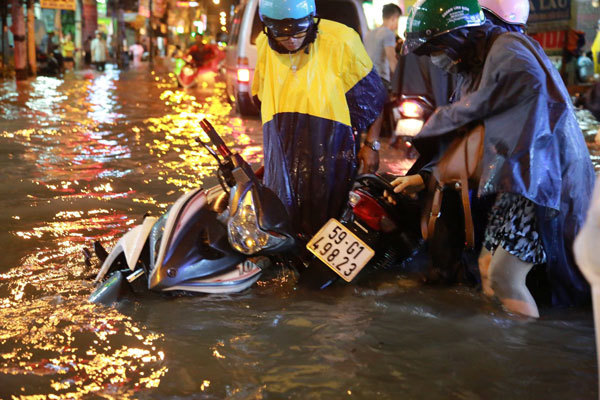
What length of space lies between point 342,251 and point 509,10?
1586 millimetres

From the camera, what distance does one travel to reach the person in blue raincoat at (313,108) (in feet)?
14.1

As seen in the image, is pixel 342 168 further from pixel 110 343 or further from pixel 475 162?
pixel 110 343

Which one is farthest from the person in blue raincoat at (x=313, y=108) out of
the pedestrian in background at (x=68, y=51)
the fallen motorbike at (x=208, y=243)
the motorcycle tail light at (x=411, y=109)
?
the pedestrian in background at (x=68, y=51)

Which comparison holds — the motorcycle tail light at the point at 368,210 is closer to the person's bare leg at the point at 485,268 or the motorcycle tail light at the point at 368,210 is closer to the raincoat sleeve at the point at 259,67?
the person's bare leg at the point at 485,268

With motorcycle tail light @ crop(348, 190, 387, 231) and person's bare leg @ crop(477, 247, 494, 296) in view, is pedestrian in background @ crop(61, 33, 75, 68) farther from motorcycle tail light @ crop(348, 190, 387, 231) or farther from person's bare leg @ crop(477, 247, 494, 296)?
person's bare leg @ crop(477, 247, 494, 296)

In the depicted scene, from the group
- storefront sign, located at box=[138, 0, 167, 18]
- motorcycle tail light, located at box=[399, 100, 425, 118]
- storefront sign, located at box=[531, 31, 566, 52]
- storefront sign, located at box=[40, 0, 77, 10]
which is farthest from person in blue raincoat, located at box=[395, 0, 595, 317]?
storefront sign, located at box=[138, 0, 167, 18]

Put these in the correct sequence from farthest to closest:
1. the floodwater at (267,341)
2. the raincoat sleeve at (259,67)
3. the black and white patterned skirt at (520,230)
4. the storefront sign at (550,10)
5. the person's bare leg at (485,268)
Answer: the storefront sign at (550,10)
the raincoat sleeve at (259,67)
the person's bare leg at (485,268)
the black and white patterned skirt at (520,230)
the floodwater at (267,341)

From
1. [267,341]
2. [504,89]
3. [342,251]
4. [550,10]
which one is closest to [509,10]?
[504,89]

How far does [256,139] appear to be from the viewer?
1076 cm

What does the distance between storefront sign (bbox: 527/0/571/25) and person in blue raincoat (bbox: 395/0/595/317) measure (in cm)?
1243

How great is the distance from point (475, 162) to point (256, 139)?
7.29m

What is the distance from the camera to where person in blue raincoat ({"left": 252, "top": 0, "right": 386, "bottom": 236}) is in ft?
14.1

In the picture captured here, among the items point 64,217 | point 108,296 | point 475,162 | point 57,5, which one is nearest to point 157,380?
point 108,296

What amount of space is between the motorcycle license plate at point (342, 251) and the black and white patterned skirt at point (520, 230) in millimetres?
793
